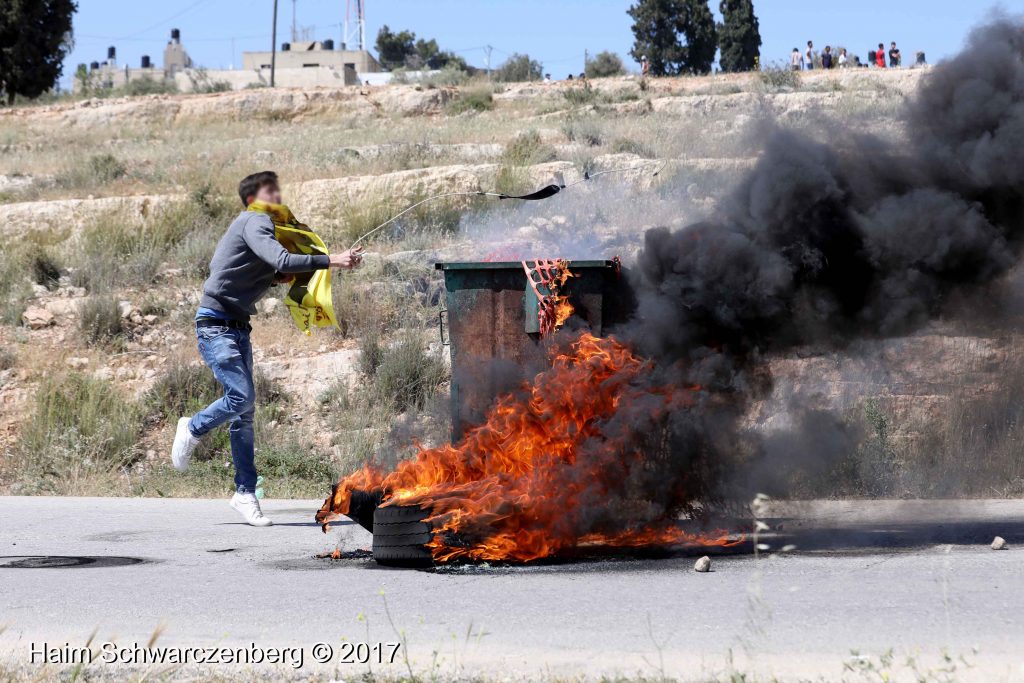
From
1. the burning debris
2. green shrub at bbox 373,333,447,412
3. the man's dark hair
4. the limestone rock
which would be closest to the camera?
the burning debris

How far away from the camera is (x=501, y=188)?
52.4 ft

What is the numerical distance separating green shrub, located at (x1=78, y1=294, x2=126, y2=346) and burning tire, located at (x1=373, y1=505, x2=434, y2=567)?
8374mm

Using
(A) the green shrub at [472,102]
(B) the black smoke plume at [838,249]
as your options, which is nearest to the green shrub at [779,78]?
(A) the green shrub at [472,102]

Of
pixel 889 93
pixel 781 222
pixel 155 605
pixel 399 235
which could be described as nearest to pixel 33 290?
pixel 399 235

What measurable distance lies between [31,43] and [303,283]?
38.2 meters

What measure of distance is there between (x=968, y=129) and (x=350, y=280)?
8.94 meters

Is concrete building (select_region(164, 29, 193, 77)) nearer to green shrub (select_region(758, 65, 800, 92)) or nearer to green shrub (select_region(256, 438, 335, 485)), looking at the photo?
green shrub (select_region(758, 65, 800, 92))

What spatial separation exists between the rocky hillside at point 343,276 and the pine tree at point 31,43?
605 inches

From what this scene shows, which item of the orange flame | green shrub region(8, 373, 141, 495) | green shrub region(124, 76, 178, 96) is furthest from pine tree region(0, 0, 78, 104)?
the orange flame

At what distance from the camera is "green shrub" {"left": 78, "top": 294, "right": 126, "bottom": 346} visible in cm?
1320

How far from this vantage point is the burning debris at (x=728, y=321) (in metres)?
5.86

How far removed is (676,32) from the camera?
63844 millimetres

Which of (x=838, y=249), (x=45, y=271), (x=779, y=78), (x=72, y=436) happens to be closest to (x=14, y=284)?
(x=45, y=271)

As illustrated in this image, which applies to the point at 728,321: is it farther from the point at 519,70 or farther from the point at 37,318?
the point at 519,70
